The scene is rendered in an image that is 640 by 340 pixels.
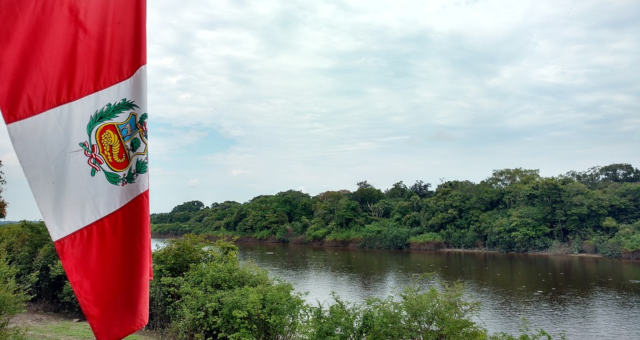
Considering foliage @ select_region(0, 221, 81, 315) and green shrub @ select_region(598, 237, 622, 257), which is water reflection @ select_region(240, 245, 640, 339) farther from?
foliage @ select_region(0, 221, 81, 315)

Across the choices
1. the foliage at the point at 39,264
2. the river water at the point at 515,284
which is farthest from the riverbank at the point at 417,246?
the foliage at the point at 39,264

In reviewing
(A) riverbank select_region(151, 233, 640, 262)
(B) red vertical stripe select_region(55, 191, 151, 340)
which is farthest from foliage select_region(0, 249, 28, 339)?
(A) riverbank select_region(151, 233, 640, 262)

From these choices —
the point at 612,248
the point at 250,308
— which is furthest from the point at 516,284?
the point at 250,308

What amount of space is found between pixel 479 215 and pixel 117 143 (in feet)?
146

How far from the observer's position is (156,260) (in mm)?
12359

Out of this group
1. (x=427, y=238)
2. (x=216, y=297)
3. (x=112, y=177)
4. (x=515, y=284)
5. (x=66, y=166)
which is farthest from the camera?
(x=427, y=238)

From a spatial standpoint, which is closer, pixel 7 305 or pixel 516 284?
pixel 7 305

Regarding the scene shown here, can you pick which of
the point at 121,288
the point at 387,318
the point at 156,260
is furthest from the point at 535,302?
the point at 121,288

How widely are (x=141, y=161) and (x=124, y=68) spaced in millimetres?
394

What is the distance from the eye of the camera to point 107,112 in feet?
6.10

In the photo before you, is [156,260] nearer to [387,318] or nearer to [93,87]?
[387,318]

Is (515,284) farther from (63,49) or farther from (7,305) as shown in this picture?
(63,49)

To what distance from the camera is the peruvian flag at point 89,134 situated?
1699 millimetres

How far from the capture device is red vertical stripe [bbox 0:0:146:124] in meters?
1.67
